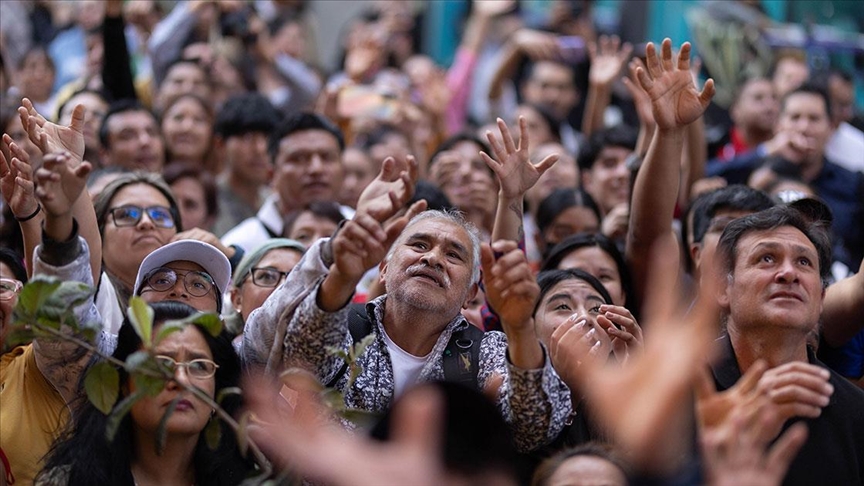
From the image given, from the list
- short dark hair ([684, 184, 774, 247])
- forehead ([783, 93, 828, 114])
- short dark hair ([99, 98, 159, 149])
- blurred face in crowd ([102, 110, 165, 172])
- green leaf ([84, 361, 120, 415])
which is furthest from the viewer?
forehead ([783, 93, 828, 114])

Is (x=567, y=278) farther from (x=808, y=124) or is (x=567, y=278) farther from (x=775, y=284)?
(x=808, y=124)

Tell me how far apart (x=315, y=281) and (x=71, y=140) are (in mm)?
1153

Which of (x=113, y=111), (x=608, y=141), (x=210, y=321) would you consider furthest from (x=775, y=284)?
(x=113, y=111)

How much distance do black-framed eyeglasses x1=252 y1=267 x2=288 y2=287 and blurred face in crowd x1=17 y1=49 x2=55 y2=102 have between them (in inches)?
173

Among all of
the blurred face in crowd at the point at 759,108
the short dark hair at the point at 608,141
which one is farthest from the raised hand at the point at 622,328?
the blurred face in crowd at the point at 759,108

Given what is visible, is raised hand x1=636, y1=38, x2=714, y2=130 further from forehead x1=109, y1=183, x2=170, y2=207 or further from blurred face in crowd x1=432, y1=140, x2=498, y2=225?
forehead x1=109, y1=183, x2=170, y2=207

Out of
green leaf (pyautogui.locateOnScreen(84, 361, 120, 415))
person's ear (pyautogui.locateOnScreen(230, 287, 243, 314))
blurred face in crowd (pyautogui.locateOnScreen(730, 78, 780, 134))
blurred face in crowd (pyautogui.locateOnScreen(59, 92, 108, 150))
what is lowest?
blurred face in crowd (pyautogui.locateOnScreen(730, 78, 780, 134))

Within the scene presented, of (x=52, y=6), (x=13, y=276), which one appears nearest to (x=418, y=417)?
(x=13, y=276)

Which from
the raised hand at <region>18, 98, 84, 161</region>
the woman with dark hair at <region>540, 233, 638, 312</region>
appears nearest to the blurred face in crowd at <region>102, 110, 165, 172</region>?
the raised hand at <region>18, 98, 84, 161</region>

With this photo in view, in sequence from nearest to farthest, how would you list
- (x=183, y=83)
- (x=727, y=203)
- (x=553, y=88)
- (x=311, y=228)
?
(x=727, y=203), (x=311, y=228), (x=183, y=83), (x=553, y=88)

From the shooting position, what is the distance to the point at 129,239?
534 centimetres

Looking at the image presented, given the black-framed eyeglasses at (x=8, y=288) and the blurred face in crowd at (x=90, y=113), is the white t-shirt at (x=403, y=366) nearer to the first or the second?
the black-framed eyeglasses at (x=8, y=288)

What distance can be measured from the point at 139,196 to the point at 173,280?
87 cm

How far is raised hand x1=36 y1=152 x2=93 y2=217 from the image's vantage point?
3986 mm
